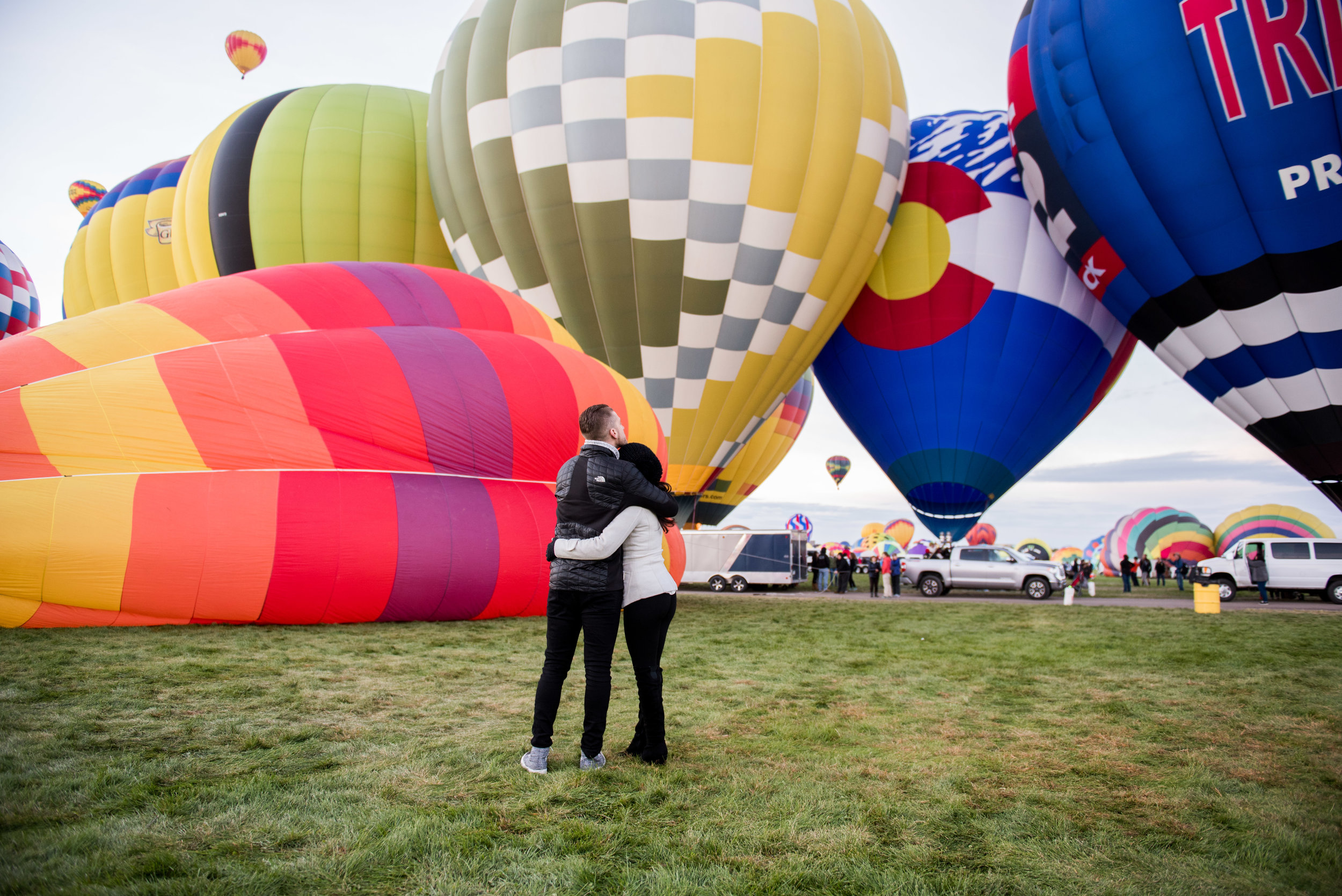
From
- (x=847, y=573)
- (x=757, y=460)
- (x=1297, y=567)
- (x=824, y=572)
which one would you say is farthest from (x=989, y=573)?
(x=757, y=460)

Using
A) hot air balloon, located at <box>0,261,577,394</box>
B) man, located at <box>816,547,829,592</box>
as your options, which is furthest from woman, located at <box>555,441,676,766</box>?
man, located at <box>816,547,829,592</box>

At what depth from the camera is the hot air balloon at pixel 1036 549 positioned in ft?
146

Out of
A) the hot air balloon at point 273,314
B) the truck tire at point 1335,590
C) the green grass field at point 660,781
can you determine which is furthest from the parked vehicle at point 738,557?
the green grass field at point 660,781

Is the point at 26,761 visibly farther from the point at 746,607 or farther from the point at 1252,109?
the point at 1252,109

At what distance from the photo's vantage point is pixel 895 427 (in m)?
17.6

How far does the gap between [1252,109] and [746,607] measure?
10.4 meters

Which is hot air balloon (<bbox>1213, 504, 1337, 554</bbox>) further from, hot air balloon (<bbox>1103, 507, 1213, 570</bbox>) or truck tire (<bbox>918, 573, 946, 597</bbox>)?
truck tire (<bbox>918, 573, 946, 597</bbox>)

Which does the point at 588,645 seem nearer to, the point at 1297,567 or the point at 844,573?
the point at 844,573

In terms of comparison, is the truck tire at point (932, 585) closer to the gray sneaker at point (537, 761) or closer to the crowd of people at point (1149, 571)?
the crowd of people at point (1149, 571)

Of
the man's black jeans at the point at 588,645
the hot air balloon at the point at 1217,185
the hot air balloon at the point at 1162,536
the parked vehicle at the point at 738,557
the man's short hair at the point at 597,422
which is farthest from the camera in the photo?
the hot air balloon at the point at 1162,536

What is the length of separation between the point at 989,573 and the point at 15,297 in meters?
26.4

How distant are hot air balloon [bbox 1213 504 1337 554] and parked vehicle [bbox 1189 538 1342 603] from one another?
521 inches

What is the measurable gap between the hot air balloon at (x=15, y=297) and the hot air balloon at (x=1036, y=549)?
146ft

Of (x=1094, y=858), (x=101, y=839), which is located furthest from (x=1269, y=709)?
(x=101, y=839)
